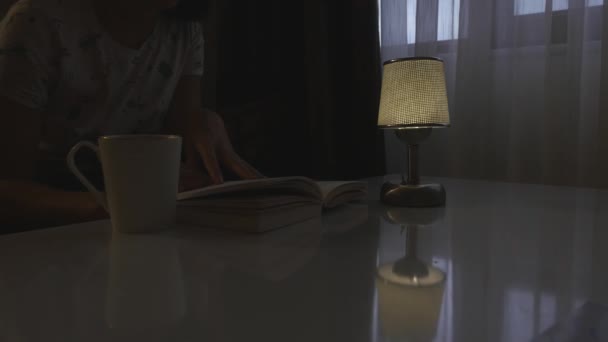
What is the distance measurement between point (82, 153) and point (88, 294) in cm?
91

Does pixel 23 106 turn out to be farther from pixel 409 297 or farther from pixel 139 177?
pixel 409 297

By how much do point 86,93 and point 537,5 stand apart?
1.54 m

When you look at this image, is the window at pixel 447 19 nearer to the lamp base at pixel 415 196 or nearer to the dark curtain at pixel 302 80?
the dark curtain at pixel 302 80

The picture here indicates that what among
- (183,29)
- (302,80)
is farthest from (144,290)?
(302,80)

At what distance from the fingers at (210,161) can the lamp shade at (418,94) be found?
37cm

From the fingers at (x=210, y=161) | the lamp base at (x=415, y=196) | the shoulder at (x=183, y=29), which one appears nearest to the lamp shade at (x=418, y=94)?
the lamp base at (x=415, y=196)

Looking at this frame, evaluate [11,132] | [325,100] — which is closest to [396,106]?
[11,132]

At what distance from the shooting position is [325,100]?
2076 mm

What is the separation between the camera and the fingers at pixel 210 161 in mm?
906

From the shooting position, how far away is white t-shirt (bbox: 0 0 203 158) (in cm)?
93

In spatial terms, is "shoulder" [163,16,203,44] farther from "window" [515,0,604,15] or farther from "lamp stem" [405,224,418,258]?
"window" [515,0,604,15]

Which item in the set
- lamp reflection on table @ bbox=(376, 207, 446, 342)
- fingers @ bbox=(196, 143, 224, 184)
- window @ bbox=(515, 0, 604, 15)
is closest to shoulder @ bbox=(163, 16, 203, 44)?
fingers @ bbox=(196, 143, 224, 184)

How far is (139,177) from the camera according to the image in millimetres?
584

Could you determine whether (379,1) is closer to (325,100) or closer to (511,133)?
(325,100)
